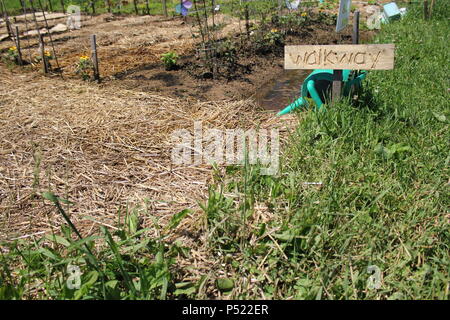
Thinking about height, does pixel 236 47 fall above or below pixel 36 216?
above

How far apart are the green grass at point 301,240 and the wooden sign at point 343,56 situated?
55cm

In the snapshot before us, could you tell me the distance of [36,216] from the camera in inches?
92.0

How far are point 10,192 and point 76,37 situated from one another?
6.07 metres

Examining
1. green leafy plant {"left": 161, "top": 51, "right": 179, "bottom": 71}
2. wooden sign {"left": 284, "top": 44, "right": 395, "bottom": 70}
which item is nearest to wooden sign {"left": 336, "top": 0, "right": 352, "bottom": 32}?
wooden sign {"left": 284, "top": 44, "right": 395, "bottom": 70}

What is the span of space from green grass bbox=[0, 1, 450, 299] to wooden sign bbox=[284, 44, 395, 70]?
554 mm

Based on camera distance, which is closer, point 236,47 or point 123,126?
point 123,126

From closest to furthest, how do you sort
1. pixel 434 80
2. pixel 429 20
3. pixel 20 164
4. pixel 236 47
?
pixel 20 164 < pixel 434 80 < pixel 236 47 < pixel 429 20

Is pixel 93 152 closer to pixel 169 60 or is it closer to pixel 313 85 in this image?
pixel 313 85

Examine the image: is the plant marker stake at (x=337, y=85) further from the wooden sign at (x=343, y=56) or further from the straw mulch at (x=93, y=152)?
the straw mulch at (x=93, y=152)

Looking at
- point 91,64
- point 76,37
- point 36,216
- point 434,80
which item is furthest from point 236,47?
point 36,216

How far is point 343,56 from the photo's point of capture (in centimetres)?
310

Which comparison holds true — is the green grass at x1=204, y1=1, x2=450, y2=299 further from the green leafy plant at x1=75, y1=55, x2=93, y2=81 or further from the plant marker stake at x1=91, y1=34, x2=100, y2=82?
the green leafy plant at x1=75, y1=55, x2=93, y2=81
